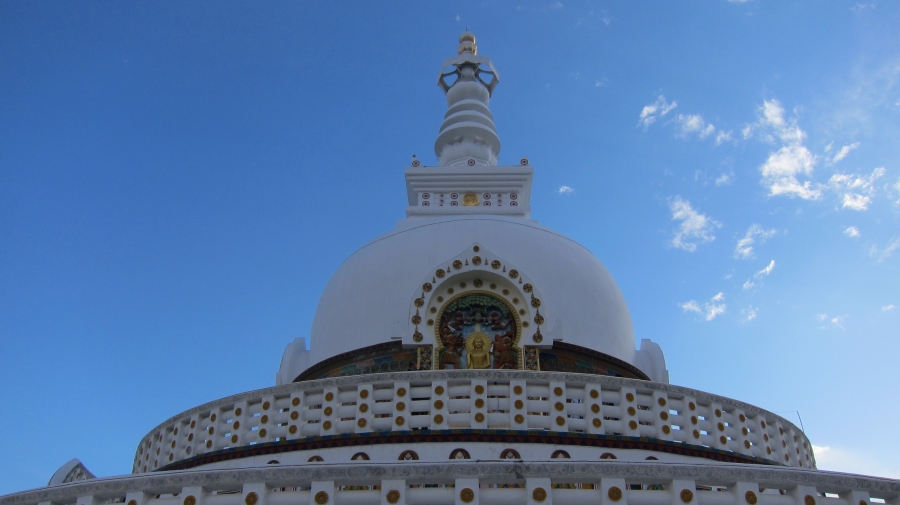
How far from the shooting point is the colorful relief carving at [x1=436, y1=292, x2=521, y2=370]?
12.4 m

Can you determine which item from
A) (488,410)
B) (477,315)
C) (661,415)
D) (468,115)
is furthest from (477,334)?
(468,115)

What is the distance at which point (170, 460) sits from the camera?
11195 mm

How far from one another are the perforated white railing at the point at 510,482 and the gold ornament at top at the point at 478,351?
17.1 feet

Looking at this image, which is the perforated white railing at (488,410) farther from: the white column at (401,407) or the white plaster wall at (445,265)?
the white plaster wall at (445,265)

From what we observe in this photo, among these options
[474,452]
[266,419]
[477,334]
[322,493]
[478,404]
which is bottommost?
[322,493]

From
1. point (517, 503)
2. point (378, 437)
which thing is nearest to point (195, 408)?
point (378, 437)

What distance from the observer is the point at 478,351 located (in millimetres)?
12367

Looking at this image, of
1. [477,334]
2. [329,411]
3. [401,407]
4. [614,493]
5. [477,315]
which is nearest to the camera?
[614,493]

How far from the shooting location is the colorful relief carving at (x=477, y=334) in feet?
40.8

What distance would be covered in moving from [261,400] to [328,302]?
5242 mm

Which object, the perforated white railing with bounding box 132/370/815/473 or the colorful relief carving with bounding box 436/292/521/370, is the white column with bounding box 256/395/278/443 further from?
the colorful relief carving with bounding box 436/292/521/370

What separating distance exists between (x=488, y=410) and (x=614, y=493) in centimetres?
347

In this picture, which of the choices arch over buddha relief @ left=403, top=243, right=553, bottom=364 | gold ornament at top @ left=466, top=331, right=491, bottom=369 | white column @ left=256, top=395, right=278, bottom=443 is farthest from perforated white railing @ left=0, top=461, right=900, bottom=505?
arch over buddha relief @ left=403, top=243, right=553, bottom=364

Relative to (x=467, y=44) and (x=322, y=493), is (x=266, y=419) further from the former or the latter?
(x=467, y=44)
